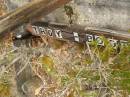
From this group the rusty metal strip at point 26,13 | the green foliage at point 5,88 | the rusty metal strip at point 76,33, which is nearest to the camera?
the rusty metal strip at point 26,13

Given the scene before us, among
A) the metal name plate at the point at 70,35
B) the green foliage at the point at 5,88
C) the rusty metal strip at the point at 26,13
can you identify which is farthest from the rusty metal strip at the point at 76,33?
the green foliage at the point at 5,88

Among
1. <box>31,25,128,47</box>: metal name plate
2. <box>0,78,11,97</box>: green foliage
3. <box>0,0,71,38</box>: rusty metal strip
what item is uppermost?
<box>0,0,71,38</box>: rusty metal strip

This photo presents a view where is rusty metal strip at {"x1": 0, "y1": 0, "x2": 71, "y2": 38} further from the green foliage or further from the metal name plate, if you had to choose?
the green foliage

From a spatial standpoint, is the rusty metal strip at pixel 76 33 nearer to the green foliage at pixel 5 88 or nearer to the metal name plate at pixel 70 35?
the metal name plate at pixel 70 35

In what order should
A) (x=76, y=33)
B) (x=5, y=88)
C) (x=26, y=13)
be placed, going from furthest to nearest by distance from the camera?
(x=5, y=88) < (x=76, y=33) < (x=26, y=13)

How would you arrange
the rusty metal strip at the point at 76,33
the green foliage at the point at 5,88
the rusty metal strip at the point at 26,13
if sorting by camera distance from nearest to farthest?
the rusty metal strip at the point at 26,13 → the rusty metal strip at the point at 76,33 → the green foliage at the point at 5,88

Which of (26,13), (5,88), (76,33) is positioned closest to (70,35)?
(76,33)

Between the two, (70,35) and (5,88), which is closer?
(70,35)

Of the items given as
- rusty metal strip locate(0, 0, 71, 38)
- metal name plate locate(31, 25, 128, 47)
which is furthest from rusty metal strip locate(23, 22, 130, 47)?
rusty metal strip locate(0, 0, 71, 38)

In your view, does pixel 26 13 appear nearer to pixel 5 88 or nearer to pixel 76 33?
pixel 76 33

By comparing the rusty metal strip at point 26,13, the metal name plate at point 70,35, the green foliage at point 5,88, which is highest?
the rusty metal strip at point 26,13

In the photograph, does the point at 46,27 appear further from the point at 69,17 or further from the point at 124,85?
the point at 124,85

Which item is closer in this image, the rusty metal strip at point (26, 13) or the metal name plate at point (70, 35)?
the rusty metal strip at point (26, 13)
